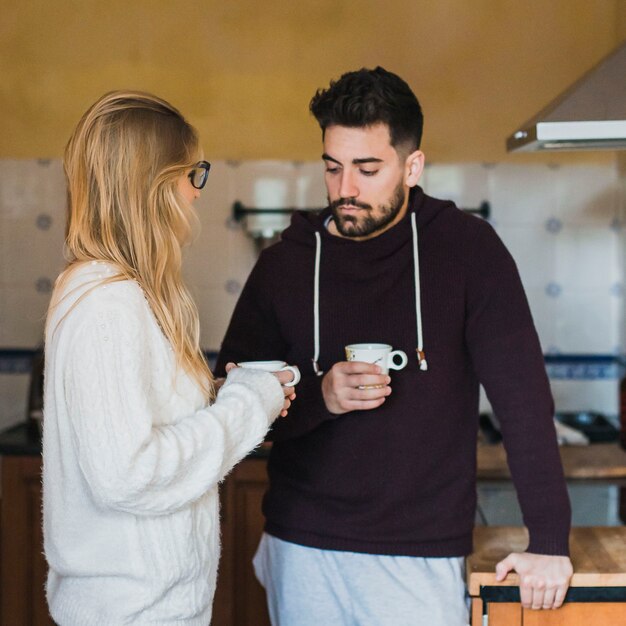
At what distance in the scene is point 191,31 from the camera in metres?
3.51

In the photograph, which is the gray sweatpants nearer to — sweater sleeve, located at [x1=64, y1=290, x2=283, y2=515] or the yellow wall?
sweater sleeve, located at [x1=64, y1=290, x2=283, y2=515]

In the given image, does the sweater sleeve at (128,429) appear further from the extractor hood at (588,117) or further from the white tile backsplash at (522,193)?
the white tile backsplash at (522,193)

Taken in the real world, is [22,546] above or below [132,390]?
below

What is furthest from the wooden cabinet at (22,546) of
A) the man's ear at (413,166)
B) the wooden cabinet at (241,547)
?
the man's ear at (413,166)

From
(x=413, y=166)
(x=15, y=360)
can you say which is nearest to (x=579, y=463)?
(x=413, y=166)

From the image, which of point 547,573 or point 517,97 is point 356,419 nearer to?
point 547,573

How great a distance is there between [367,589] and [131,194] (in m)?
0.87

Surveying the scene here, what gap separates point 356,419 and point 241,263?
178 centimetres

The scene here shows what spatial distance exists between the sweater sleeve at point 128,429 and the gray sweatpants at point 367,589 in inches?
19.9

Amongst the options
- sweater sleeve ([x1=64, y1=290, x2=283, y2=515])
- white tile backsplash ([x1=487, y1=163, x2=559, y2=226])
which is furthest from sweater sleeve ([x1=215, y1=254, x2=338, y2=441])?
white tile backsplash ([x1=487, y1=163, x2=559, y2=226])

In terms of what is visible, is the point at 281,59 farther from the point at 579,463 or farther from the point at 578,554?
the point at 578,554

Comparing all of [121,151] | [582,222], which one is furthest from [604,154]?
[121,151]

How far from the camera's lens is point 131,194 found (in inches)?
54.6

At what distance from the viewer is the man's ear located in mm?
1839
